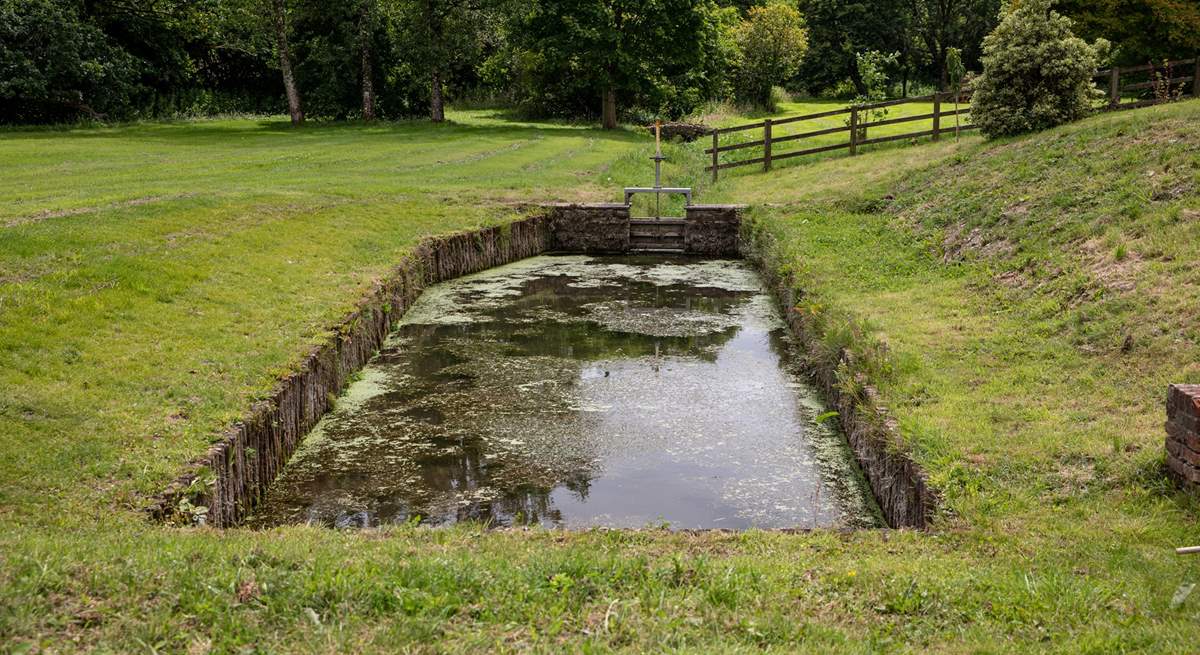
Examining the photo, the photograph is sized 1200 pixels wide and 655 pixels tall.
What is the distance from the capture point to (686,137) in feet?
125

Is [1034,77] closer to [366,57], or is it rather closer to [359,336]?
[359,336]

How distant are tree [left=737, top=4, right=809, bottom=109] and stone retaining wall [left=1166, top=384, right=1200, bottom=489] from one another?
43.4 m

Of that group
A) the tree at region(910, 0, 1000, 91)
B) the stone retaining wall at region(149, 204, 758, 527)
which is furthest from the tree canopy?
the stone retaining wall at region(149, 204, 758, 527)

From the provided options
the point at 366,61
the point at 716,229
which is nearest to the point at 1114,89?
the point at 716,229

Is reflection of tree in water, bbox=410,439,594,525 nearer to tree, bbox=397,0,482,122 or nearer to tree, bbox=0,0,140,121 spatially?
tree, bbox=0,0,140,121

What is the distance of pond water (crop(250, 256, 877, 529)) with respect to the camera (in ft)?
26.5

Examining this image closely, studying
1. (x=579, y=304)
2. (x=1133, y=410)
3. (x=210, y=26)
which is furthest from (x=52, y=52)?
(x=1133, y=410)

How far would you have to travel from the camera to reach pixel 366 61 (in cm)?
4062

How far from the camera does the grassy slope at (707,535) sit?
473 cm

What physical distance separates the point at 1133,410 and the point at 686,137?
31135 mm

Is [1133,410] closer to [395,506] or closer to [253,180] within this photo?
[395,506]

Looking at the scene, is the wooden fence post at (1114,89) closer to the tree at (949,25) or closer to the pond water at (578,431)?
the pond water at (578,431)

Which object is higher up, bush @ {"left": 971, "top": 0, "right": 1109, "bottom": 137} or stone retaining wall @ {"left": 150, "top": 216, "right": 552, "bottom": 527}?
bush @ {"left": 971, "top": 0, "right": 1109, "bottom": 137}

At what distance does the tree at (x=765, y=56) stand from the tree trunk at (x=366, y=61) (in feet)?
55.8
